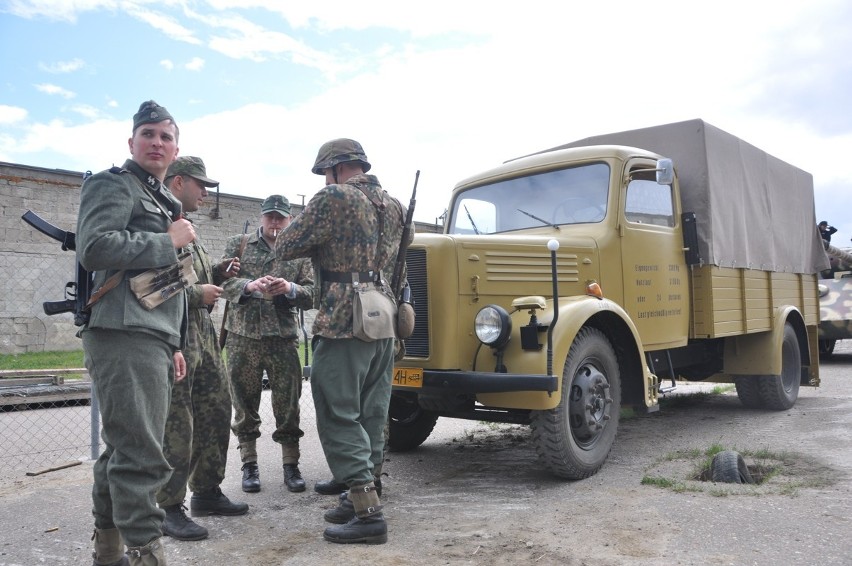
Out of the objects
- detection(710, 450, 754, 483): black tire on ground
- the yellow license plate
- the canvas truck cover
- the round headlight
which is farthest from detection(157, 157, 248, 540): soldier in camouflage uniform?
the canvas truck cover

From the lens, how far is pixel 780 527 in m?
3.52

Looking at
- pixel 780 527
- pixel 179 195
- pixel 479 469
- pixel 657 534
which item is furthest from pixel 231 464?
pixel 780 527

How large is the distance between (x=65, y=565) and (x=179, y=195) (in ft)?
5.94

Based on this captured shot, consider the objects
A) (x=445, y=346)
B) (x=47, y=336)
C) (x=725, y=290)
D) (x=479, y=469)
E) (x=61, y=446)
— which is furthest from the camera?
(x=47, y=336)

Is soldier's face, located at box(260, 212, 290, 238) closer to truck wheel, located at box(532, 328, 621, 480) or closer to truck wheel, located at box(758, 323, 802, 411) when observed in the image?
truck wheel, located at box(532, 328, 621, 480)

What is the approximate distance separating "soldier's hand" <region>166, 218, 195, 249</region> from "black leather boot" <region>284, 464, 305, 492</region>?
2.20 metres

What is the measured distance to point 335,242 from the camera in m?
3.56

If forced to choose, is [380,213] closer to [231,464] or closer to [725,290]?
[231,464]

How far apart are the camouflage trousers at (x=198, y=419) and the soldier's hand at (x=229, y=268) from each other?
23 centimetres


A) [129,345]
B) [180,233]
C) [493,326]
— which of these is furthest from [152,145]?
[493,326]

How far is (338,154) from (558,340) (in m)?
1.71

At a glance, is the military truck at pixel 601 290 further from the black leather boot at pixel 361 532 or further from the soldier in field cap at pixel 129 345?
the soldier in field cap at pixel 129 345

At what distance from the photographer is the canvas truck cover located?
625 cm

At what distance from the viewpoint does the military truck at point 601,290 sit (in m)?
4.45
